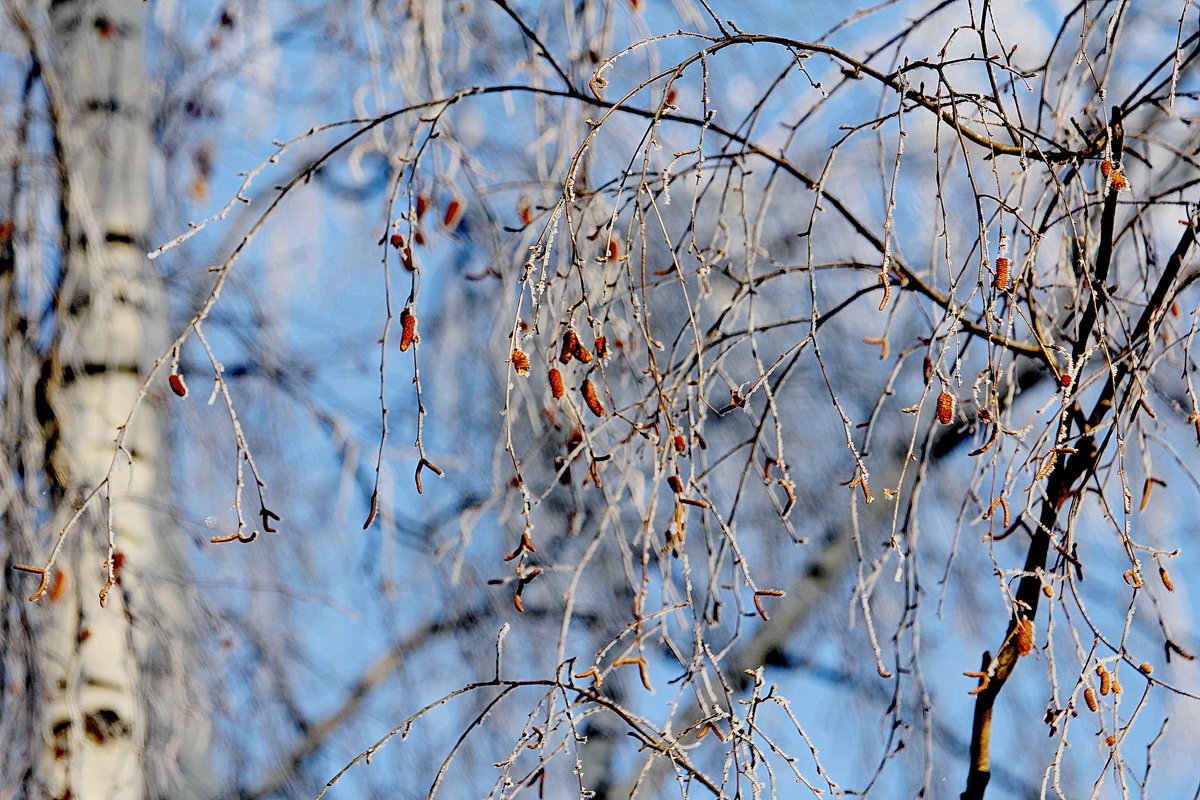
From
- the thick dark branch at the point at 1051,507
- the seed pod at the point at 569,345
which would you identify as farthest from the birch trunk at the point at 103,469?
the thick dark branch at the point at 1051,507

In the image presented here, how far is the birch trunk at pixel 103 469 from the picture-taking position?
2.35 metres

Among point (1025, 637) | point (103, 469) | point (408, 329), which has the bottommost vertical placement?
point (1025, 637)

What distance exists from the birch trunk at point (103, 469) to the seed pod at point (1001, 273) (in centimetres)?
145

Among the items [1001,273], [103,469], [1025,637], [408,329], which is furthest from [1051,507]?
[103,469]

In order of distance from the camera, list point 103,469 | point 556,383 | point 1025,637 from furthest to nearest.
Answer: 1. point 103,469
2. point 1025,637
3. point 556,383

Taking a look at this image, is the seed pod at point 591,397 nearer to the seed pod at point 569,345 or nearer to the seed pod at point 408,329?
the seed pod at point 569,345

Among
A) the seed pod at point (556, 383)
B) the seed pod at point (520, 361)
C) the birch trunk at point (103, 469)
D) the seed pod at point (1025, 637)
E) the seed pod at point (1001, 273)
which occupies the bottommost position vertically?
the seed pod at point (1025, 637)

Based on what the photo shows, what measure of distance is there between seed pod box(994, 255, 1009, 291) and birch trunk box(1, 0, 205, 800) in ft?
4.75

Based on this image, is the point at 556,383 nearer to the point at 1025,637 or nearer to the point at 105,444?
the point at 1025,637

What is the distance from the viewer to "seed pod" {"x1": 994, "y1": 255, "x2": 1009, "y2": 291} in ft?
4.69

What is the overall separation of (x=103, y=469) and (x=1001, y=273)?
1.75m

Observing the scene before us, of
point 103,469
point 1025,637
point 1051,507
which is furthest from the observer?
point 103,469

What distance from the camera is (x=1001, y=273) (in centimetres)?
144

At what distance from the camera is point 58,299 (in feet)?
8.26
